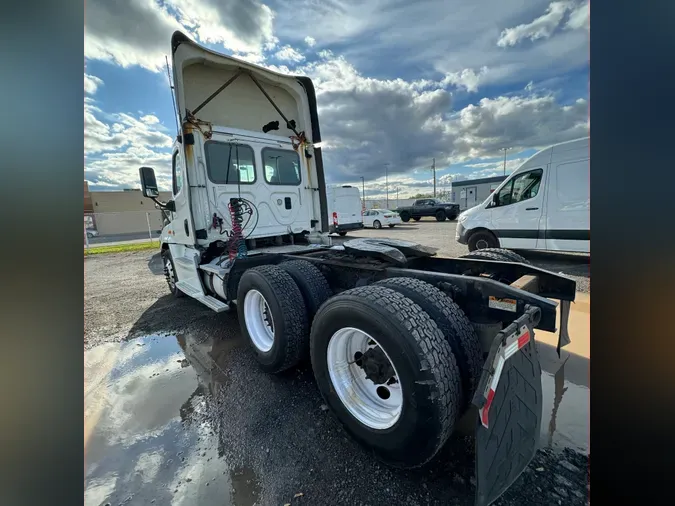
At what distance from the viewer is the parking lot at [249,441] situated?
1.86 metres

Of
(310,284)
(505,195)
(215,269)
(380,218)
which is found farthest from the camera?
(380,218)

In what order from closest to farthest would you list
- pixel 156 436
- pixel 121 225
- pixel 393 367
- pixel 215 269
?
pixel 393 367, pixel 156 436, pixel 215 269, pixel 121 225

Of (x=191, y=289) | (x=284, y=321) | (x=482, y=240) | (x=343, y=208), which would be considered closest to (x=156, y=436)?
(x=284, y=321)

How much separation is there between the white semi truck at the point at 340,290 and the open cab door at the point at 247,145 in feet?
0.07

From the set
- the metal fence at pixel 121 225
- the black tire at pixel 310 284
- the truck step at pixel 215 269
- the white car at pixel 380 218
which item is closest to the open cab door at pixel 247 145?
the truck step at pixel 215 269

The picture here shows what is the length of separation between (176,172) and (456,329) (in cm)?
503

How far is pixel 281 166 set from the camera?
17.3 ft

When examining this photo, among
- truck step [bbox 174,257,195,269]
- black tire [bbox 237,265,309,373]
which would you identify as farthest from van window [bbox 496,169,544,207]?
truck step [bbox 174,257,195,269]

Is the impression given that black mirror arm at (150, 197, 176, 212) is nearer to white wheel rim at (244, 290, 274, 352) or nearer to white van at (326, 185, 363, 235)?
white wheel rim at (244, 290, 274, 352)

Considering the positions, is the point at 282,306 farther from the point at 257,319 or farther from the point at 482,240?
the point at 482,240

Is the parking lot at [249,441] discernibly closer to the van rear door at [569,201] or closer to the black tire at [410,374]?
the black tire at [410,374]

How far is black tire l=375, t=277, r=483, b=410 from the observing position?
1.91 m
